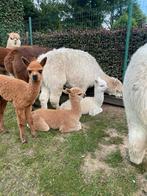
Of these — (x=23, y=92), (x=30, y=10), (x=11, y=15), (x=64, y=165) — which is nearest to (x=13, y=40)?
(x=23, y=92)

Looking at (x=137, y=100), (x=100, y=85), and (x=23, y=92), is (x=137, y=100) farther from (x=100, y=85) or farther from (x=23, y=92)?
(x=100, y=85)

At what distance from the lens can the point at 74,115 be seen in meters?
4.45

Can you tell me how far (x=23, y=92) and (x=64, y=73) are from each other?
1.13 metres

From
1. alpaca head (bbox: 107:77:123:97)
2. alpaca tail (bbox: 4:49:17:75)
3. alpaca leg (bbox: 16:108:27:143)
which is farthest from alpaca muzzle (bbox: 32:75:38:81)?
alpaca head (bbox: 107:77:123:97)

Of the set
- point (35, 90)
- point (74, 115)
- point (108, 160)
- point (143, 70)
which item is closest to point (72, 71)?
point (74, 115)

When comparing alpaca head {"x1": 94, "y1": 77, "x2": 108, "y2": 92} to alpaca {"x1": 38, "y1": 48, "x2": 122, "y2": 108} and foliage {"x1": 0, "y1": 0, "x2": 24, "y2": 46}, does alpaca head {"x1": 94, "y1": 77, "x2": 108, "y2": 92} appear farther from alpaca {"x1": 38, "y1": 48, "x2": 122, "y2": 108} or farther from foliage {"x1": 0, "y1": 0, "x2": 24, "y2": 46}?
foliage {"x1": 0, "y1": 0, "x2": 24, "y2": 46}

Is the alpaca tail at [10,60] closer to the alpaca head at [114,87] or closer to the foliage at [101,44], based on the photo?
the alpaca head at [114,87]

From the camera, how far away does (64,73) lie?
16.5ft

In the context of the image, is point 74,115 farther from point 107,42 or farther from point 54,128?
point 107,42

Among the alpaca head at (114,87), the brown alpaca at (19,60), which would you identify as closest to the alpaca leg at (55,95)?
the brown alpaca at (19,60)

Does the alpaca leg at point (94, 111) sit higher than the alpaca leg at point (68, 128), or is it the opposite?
the alpaca leg at point (94, 111)

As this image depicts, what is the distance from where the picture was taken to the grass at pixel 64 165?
3.49 meters

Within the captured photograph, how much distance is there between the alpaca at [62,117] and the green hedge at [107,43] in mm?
2414

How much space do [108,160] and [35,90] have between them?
1.24m
